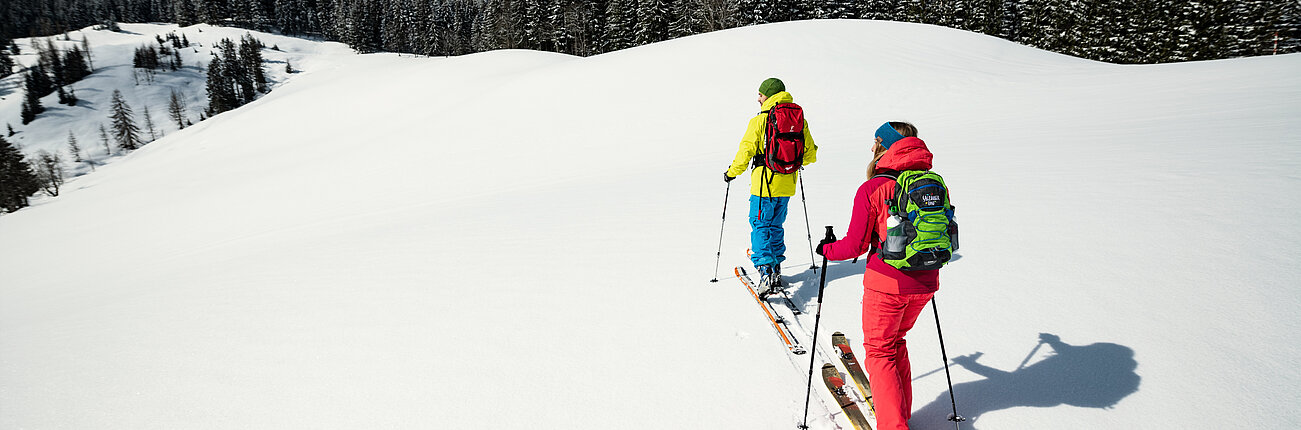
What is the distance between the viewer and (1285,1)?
3055cm

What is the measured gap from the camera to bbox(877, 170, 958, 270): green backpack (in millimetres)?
2617

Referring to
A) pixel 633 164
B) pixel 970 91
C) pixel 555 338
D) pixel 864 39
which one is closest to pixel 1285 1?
pixel 864 39

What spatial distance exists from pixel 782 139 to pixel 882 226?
226cm

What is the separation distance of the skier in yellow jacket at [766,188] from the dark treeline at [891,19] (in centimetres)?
4392

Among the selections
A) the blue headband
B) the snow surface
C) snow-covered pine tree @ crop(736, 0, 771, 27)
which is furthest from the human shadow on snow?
snow-covered pine tree @ crop(736, 0, 771, 27)

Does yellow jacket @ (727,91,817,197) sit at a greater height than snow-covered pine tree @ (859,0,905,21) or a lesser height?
lesser

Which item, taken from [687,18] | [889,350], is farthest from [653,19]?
[889,350]

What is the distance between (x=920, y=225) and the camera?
2641 millimetres

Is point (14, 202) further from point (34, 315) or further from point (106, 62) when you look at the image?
point (106, 62)

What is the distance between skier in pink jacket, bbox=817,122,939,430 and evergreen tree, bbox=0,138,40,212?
86213 millimetres

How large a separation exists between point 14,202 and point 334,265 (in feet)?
270

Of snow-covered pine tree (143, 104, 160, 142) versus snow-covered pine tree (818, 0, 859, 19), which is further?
snow-covered pine tree (143, 104, 160, 142)

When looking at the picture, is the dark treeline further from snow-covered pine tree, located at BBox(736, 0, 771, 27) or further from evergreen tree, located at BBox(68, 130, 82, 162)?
evergreen tree, located at BBox(68, 130, 82, 162)

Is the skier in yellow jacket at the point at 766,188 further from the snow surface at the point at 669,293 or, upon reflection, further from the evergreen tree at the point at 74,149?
the evergreen tree at the point at 74,149
